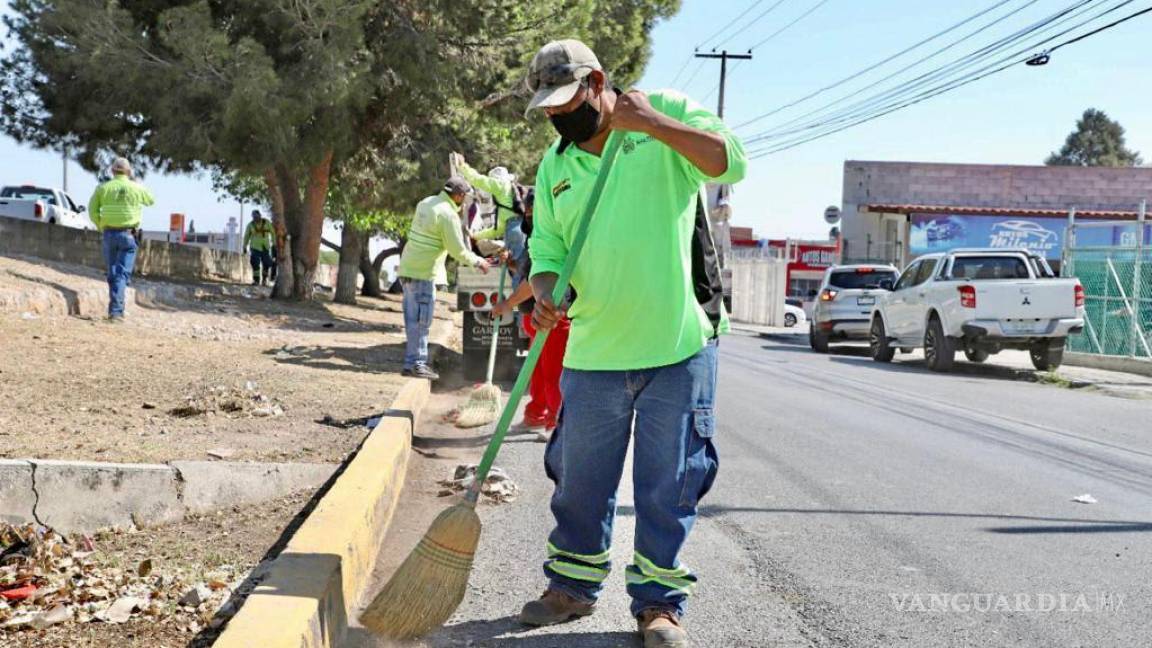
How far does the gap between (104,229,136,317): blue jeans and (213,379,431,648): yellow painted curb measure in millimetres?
7791

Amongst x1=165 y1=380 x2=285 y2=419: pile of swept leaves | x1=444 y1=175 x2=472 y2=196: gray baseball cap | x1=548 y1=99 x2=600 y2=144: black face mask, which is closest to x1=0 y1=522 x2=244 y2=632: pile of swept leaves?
x1=548 y1=99 x2=600 y2=144: black face mask

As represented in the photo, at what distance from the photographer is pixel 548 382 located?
8234mm

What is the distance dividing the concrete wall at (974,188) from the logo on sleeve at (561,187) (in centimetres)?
3770

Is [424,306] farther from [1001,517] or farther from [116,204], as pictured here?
[1001,517]

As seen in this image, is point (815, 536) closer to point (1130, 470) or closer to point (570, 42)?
point (570, 42)

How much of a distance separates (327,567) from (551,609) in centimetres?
80

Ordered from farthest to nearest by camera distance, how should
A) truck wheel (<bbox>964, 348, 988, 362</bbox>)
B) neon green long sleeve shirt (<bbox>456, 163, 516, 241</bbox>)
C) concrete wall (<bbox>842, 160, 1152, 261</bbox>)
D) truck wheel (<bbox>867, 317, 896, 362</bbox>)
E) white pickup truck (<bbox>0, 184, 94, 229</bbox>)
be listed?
concrete wall (<bbox>842, 160, 1152, 261</bbox>) < white pickup truck (<bbox>0, 184, 94, 229</bbox>) < truck wheel (<bbox>867, 317, 896, 362</bbox>) < truck wheel (<bbox>964, 348, 988, 362</bbox>) < neon green long sleeve shirt (<bbox>456, 163, 516, 241</bbox>)

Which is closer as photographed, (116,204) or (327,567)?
(327,567)

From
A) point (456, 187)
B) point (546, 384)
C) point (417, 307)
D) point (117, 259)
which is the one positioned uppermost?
point (456, 187)

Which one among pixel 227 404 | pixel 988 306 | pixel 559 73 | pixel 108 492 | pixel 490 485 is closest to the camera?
pixel 559 73

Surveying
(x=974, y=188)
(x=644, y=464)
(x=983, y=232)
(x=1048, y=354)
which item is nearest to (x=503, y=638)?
Result: (x=644, y=464)

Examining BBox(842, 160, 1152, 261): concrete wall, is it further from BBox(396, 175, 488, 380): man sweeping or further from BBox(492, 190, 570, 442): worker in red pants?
BBox(492, 190, 570, 442): worker in red pants

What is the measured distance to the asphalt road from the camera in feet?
13.5

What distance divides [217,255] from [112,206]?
16308mm
